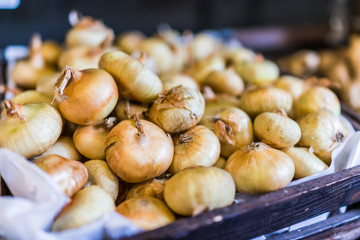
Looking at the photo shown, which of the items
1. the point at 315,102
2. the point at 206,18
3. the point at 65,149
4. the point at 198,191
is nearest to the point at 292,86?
the point at 315,102

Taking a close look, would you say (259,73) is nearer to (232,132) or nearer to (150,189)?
(232,132)

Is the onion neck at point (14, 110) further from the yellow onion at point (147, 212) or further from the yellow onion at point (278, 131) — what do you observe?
the yellow onion at point (278, 131)

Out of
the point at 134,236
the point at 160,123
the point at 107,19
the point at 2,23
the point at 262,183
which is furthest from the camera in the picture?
the point at 107,19

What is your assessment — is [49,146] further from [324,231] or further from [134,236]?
[324,231]

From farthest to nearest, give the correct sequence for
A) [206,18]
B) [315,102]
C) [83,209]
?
[206,18], [315,102], [83,209]

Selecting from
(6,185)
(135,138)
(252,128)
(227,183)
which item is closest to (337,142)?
(252,128)

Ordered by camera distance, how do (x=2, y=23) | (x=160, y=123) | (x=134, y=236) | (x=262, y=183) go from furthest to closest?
(x=2, y=23), (x=160, y=123), (x=262, y=183), (x=134, y=236)
